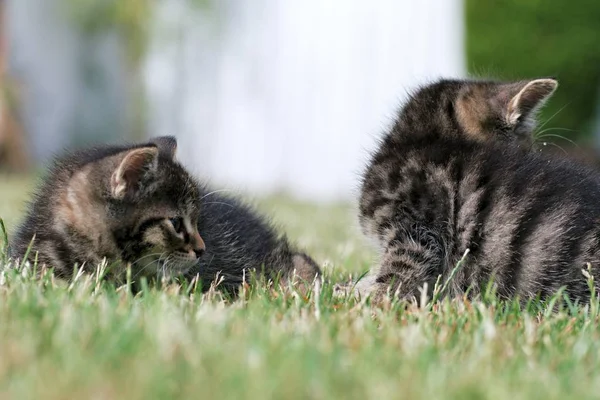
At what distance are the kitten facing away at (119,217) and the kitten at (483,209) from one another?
563mm

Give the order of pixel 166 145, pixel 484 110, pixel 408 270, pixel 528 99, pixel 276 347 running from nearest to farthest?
pixel 276 347
pixel 408 270
pixel 166 145
pixel 528 99
pixel 484 110

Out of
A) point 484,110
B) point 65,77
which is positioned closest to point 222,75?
point 65,77

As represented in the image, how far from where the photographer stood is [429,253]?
3518mm

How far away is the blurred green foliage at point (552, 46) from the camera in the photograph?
12445mm

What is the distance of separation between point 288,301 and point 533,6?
10.8 m

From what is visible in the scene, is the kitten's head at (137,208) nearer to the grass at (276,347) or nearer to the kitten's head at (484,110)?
the grass at (276,347)

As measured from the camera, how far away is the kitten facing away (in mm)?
3246

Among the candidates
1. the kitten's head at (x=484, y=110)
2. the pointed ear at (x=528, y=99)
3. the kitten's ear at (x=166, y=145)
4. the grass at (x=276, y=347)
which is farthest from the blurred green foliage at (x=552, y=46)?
the grass at (x=276, y=347)

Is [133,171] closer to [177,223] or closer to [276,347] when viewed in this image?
[177,223]

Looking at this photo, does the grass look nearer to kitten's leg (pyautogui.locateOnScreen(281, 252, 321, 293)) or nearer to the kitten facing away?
the kitten facing away

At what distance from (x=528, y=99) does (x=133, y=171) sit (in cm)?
195

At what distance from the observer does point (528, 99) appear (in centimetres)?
386

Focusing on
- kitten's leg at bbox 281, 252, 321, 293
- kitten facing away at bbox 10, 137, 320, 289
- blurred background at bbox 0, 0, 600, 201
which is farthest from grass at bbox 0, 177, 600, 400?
blurred background at bbox 0, 0, 600, 201

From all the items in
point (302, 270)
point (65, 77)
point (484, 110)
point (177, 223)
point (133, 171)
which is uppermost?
point (484, 110)
